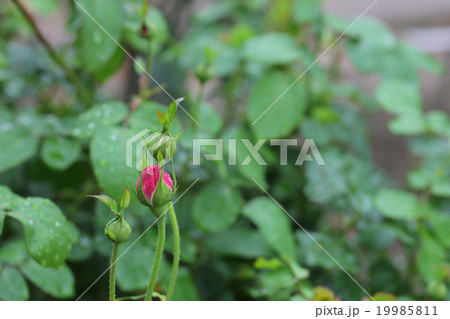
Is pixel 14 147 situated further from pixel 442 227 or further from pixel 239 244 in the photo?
pixel 442 227

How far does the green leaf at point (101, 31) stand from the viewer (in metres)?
0.54

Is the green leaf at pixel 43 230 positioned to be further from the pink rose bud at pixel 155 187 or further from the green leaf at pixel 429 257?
the green leaf at pixel 429 257

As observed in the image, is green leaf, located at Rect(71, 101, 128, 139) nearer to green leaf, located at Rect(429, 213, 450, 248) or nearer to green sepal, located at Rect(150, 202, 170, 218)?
green sepal, located at Rect(150, 202, 170, 218)

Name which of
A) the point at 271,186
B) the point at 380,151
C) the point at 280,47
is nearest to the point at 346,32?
the point at 280,47

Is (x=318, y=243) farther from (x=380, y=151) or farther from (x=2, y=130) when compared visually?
(x=380, y=151)

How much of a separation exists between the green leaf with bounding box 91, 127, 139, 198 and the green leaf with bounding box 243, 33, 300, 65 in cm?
30

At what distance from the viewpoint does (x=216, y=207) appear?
1.97 feet

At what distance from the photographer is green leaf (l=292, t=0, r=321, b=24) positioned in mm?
754

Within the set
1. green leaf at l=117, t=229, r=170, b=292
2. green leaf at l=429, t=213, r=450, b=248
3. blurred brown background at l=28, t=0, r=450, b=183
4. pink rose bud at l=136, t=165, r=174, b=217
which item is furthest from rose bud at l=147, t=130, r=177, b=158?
blurred brown background at l=28, t=0, r=450, b=183

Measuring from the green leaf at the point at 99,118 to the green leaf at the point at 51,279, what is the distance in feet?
0.43

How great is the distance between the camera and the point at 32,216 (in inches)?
14.7

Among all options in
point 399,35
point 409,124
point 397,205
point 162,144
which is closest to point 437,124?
point 409,124

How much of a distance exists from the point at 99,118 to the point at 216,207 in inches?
7.4

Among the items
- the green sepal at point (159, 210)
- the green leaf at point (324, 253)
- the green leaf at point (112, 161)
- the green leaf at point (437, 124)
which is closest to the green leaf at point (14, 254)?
the green leaf at point (112, 161)
